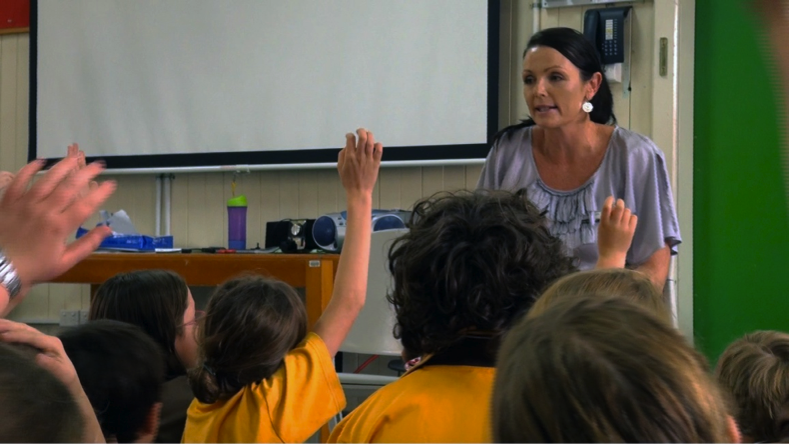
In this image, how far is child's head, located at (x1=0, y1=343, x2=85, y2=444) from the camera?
0.61 meters

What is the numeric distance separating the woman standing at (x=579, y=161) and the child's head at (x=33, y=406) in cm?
139

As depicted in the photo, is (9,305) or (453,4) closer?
(9,305)

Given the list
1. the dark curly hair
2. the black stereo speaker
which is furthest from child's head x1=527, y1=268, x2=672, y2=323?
the black stereo speaker

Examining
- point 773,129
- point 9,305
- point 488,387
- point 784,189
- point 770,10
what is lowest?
point 488,387

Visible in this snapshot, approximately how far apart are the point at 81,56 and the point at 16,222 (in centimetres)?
411

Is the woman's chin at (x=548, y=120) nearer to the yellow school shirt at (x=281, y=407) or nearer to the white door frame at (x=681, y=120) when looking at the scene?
the yellow school shirt at (x=281, y=407)

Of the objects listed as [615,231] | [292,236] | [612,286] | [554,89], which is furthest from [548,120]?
[292,236]

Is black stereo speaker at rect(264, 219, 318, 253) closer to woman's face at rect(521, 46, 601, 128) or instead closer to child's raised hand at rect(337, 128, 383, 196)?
woman's face at rect(521, 46, 601, 128)

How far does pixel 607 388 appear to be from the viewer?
1.91 feet

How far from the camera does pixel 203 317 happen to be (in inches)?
64.4

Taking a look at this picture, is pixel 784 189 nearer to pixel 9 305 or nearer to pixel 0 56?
pixel 9 305

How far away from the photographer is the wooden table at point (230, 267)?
3.32 m

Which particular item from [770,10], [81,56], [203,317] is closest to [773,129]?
[770,10]

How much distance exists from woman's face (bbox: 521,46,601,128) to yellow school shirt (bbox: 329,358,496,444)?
42.8 inches
